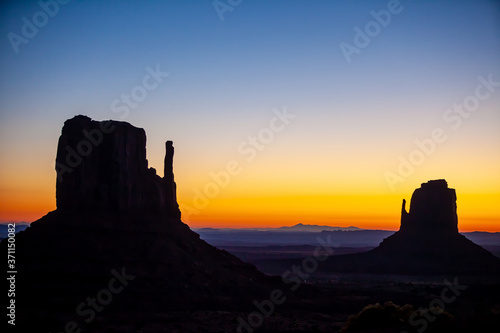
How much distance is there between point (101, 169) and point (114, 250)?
10636 mm

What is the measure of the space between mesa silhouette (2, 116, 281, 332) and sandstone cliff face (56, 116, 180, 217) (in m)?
0.11

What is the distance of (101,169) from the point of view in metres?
62.2

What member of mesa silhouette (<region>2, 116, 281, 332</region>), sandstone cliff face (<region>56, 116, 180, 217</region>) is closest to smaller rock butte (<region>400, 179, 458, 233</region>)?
mesa silhouette (<region>2, 116, 281, 332</region>)

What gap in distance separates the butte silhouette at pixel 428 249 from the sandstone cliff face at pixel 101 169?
70206mm

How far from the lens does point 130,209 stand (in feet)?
204

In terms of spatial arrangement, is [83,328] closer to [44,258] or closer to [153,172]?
[44,258]

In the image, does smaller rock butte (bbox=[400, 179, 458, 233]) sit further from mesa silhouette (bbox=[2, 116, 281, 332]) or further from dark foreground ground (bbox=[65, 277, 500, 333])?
mesa silhouette (bbox=[2, 116, 281, 332])

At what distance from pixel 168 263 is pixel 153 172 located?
13.6m

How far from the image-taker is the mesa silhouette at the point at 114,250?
50000 mm

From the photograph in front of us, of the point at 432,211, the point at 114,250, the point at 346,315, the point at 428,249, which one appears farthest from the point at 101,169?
the point at 432,211

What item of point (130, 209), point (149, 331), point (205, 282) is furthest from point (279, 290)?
point (149, 331)

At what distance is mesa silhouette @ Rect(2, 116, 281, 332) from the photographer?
50.0 m

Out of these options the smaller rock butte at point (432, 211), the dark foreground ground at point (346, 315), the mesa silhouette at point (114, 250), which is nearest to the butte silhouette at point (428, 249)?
the smaller rock butte at point (432, 211)

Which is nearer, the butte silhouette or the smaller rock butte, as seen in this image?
the butte silhouette
